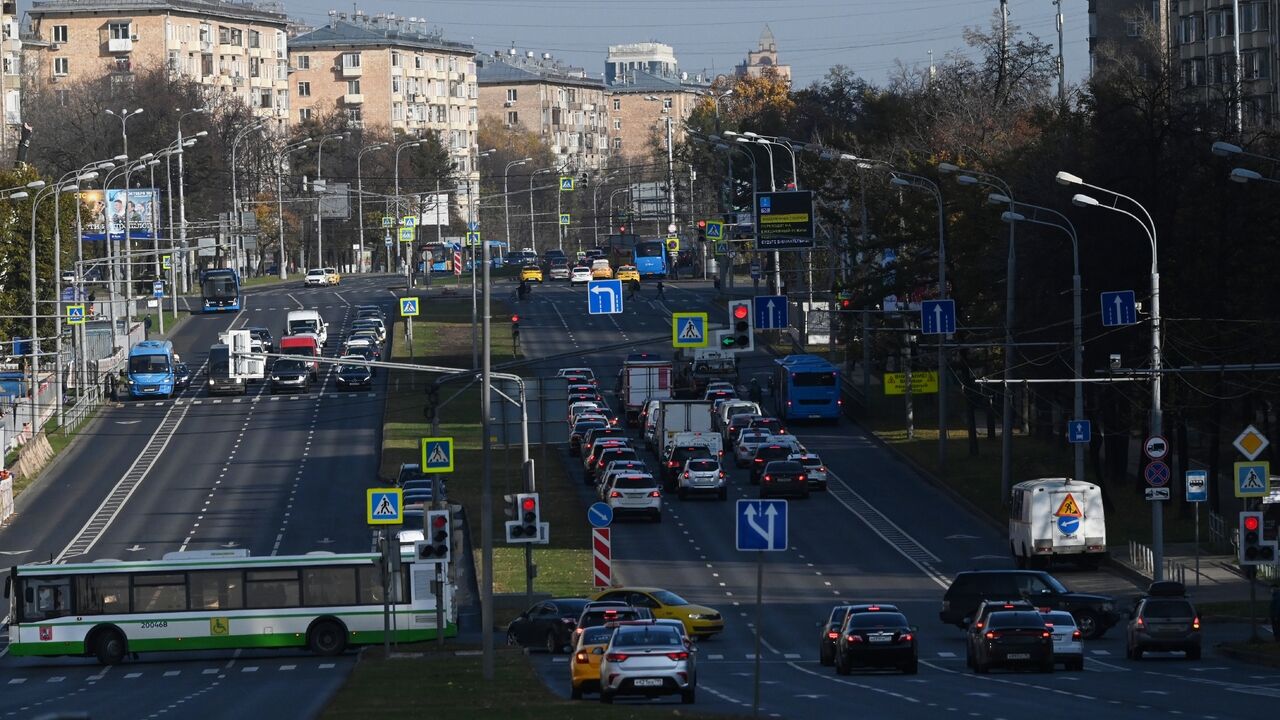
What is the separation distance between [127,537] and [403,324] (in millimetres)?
51581

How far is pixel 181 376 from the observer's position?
310ft

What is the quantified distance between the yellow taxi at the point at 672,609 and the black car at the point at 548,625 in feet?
2.37

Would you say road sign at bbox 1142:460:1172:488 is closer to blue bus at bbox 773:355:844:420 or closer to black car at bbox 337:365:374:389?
blue bus at bbox 773:355:844:420

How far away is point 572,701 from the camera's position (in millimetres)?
29109

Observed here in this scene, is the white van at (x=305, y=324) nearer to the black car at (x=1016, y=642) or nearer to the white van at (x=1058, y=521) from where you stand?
the white van at (x=1058, y=521)

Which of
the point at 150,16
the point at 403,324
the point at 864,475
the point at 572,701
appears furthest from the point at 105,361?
the point at 150,16

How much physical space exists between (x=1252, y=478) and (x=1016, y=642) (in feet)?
30.2

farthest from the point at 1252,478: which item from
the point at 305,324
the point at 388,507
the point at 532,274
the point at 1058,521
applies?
the point at 532,274

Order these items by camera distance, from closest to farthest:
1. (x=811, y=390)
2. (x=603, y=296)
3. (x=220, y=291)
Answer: (x=603, y=296) < (x=811, y=390) < (x=220, y=291)

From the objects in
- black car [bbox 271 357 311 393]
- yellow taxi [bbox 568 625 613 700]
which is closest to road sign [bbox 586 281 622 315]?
yellow taxi [bbox 568 625 613 700]

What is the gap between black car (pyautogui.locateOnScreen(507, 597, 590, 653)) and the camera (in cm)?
4250

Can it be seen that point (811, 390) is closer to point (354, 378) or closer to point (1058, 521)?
point (354, 378)

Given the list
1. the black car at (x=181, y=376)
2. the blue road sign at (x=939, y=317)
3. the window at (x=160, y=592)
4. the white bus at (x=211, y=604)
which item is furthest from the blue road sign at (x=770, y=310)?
the black car at (x=181, y=376)

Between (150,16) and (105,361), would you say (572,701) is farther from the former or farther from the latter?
(150,16)
